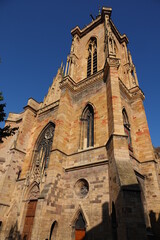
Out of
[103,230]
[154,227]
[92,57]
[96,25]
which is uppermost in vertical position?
[96,25]

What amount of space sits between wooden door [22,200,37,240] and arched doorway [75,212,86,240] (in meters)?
3.31

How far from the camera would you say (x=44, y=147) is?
13914mm

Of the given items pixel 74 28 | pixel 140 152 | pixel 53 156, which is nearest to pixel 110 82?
pixel 140 152

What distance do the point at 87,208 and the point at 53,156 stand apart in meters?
3.57

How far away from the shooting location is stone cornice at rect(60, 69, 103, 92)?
538 inches

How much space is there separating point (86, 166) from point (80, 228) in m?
3.08

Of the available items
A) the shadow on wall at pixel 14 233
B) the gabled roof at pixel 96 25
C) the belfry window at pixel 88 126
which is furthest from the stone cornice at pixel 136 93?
the shadow on wall at pixel 14 233

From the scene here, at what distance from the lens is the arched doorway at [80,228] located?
26.5 ft

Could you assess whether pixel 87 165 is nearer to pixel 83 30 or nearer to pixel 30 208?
pixel 30 208

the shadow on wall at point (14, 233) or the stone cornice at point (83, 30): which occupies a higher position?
the stone cornice at point (83, 30)

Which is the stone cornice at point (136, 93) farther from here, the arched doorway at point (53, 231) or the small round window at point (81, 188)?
the arched doorway at point (53, 231)

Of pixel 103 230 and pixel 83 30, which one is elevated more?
pixel 83 30

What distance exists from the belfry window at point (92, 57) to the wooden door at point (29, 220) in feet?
40.6

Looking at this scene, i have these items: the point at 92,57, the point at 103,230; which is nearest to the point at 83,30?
the point at 92,57
